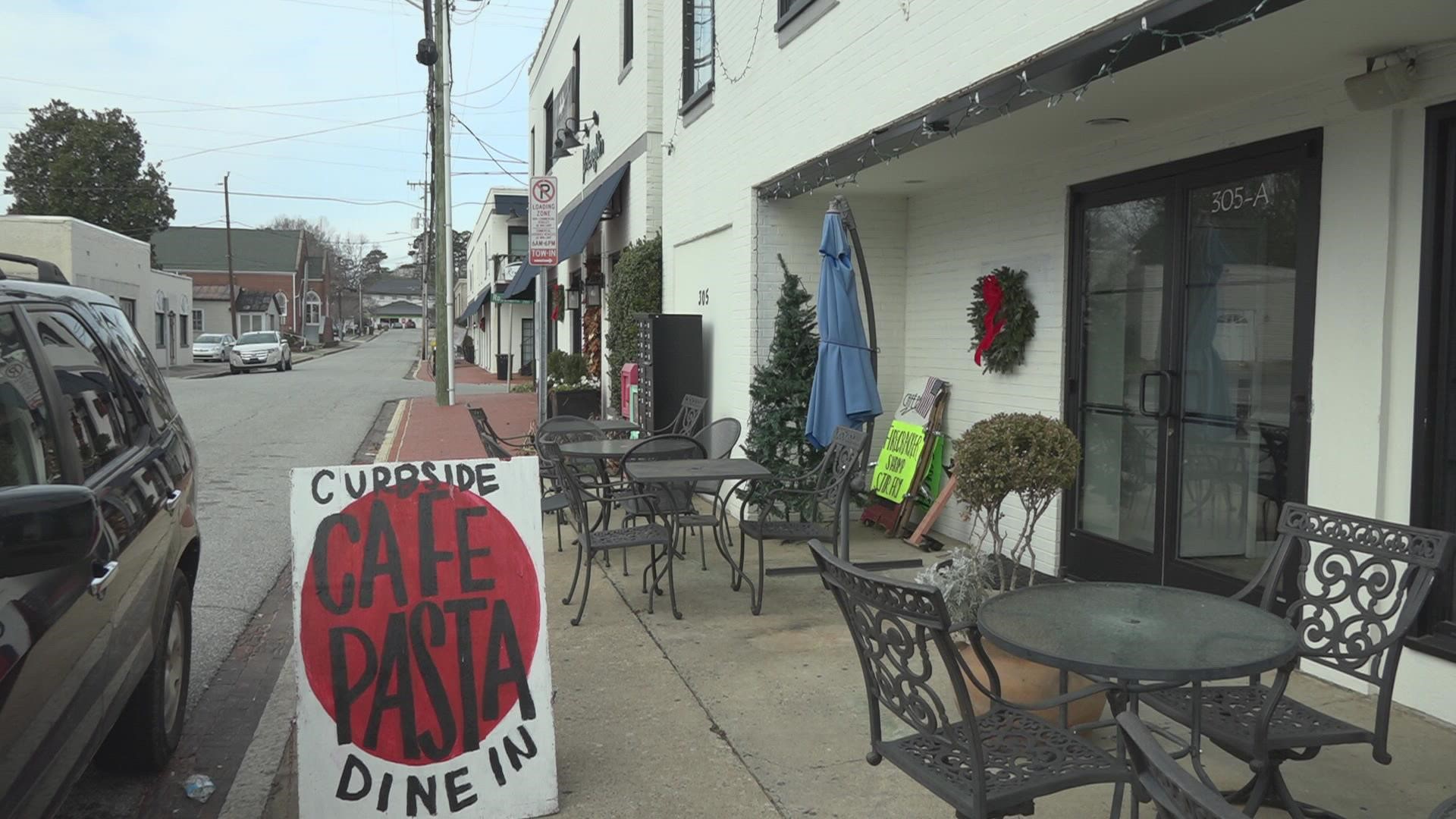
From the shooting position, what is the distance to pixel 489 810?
11.6 feet

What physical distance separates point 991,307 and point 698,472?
2345mm

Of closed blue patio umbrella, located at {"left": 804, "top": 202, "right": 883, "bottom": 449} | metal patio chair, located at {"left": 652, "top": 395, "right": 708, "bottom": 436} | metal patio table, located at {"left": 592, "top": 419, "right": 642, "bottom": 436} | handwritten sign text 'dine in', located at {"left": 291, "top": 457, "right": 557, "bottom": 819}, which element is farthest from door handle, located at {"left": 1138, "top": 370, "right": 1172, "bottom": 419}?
metal patio table, located at {"left": 592, "top": 419, "right": 642, "bottom": 436}

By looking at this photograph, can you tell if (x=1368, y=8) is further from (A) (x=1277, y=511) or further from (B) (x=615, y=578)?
(B) (x=615, y=578)

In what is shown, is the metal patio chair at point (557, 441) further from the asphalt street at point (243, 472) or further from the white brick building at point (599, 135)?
the white brick building at point (599, 135)

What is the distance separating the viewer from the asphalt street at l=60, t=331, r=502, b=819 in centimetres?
545

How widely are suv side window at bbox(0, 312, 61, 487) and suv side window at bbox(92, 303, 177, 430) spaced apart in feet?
3.10

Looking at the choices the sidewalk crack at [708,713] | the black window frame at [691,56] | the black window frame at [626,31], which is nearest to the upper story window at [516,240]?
the black window frame at [626,31]

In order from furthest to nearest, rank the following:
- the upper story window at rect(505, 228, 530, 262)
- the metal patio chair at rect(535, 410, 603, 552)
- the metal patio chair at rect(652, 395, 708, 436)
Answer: the upper story window at rect(505, 228, 530, 262) < the metal patio chair at rect(652, 395, 708, 436) < the metal patio chair at rect(535, 410, 603, 552)

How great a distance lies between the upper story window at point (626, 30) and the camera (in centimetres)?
1345

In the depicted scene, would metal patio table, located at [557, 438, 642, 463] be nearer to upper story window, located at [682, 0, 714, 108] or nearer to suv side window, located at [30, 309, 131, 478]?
suv side window, located at [30, 309, 131, 478]

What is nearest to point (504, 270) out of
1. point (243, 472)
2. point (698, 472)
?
point (243, 472)

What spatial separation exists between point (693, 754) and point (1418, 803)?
2.49 meters

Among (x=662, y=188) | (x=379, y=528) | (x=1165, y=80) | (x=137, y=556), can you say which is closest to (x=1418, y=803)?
(x=1165, y=80)

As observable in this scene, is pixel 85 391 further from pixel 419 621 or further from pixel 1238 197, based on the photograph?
pixel 1238 197
